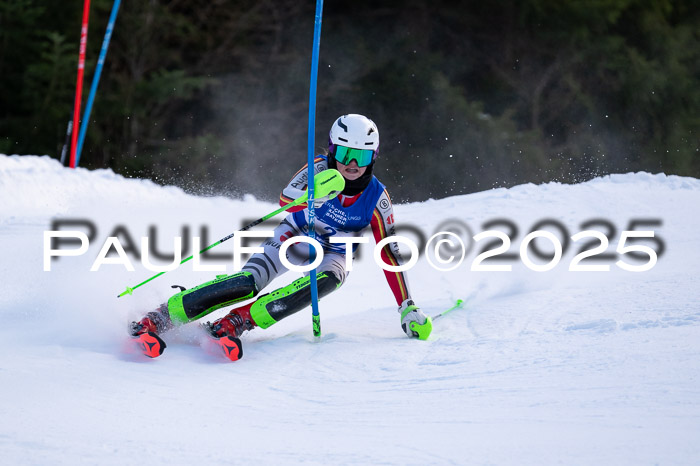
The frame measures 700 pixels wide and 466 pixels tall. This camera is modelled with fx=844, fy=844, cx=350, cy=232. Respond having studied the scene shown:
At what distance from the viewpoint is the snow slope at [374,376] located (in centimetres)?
258

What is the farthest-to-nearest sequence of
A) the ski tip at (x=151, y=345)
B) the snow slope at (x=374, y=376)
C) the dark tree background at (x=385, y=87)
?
the dark tree background at (x=385, y=87) → the ski tip at (x=151, y=345) → the snow slope at (x=374, y=376)

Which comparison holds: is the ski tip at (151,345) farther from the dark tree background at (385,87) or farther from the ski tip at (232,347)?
the dark tree background at (385,87)

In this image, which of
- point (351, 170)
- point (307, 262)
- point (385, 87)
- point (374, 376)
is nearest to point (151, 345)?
point (374, 376)

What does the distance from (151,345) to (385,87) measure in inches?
505

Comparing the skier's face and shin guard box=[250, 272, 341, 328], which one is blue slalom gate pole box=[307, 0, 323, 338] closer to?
shin guard box=[250, 272, 341, 328]

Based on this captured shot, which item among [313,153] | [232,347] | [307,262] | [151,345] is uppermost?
[313,153]

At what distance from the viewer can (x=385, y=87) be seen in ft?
52.1

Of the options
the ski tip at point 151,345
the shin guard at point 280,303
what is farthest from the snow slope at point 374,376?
the shin guard at point 280,303

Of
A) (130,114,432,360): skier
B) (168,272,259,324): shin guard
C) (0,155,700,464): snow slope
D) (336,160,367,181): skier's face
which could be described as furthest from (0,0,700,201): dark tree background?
(168,272,259,324): shin guard

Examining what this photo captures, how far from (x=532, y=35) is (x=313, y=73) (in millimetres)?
14085

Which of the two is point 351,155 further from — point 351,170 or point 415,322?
point 415,322

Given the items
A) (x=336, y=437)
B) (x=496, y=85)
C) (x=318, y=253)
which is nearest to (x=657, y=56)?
(x=496, y=85)

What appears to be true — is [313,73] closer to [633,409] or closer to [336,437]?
[336,437]

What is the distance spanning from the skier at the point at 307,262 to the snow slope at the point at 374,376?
15 centimetres
